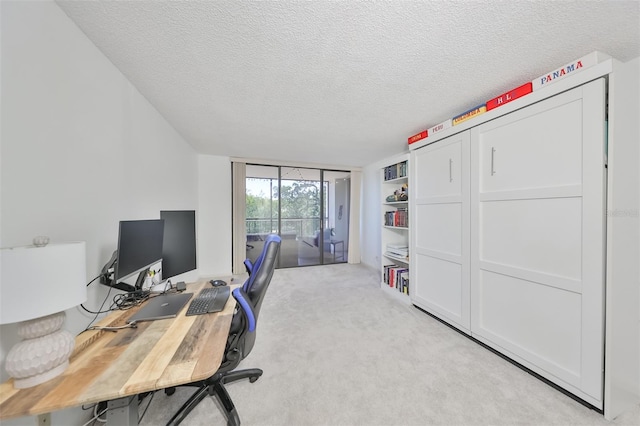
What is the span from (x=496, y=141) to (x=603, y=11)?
91cm

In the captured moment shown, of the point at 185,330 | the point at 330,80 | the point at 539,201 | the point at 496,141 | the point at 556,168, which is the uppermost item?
the point at 330,80

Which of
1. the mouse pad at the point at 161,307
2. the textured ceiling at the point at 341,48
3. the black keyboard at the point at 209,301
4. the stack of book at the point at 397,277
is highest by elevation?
the textured ceiling at the point at 341,48

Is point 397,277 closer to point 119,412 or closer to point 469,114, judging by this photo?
point 469,114

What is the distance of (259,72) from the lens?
1.65 meters

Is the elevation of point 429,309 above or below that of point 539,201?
below

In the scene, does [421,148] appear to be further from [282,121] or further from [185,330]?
[185,330]

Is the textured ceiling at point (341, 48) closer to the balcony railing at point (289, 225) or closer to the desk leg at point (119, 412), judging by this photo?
the desk leg at point (119, 412)

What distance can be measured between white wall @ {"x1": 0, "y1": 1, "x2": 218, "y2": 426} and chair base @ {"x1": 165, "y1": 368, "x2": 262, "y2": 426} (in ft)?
1.90

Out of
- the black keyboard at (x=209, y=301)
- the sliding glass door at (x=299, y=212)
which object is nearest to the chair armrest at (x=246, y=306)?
the black keyboard at (x=209, y=301)

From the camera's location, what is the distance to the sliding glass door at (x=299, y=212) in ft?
15.4

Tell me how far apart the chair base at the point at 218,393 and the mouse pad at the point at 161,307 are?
1.71 ft

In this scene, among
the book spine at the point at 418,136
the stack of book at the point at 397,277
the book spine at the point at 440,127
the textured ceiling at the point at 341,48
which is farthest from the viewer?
the stack of book at the point at 397,277

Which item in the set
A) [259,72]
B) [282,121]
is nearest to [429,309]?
[282,121]

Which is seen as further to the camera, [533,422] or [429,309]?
[429,309]
